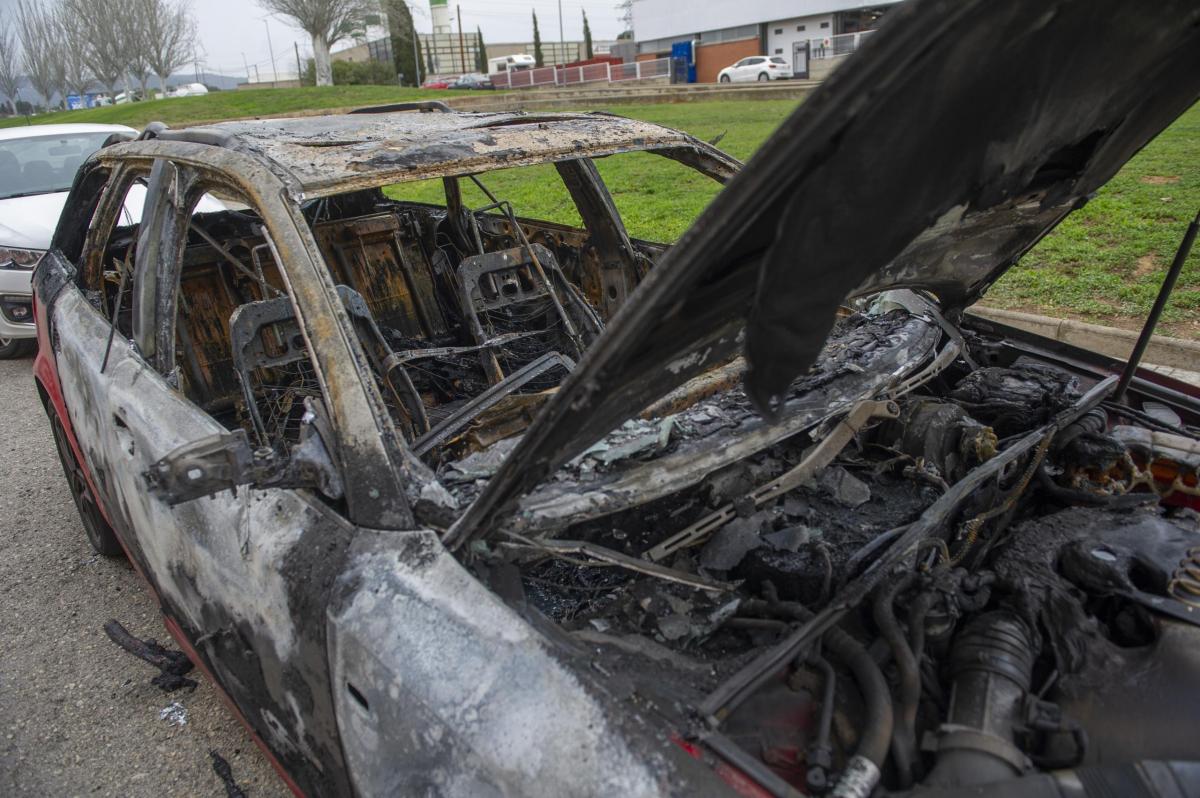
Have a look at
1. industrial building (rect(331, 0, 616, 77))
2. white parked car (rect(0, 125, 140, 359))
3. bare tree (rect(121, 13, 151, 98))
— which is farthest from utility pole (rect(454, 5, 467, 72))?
white parked car (rect(0, 125, 140, 359))

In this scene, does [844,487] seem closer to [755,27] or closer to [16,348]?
[16,348]

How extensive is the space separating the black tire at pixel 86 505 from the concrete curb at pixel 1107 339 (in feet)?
14.1

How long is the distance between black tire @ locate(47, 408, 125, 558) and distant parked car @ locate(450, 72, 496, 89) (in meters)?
37.2

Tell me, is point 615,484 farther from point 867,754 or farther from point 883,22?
point 883,22

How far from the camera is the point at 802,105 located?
42.0 inches

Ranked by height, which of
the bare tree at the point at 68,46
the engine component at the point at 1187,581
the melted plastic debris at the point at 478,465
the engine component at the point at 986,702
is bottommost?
the engine component at the point at 986,702

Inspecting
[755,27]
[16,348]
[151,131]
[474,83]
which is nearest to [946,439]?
[151,131]

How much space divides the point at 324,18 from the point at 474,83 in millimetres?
8303

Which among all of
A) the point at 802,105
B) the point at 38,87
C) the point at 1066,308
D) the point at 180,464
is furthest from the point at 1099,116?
the point at 38,87

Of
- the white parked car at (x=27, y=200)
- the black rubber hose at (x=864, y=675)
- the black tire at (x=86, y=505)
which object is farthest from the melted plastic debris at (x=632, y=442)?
the white parked car at (x=27, y=200)

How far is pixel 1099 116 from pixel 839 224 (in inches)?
34.5

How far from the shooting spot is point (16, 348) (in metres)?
6.36

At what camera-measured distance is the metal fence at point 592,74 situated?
38.5 meters

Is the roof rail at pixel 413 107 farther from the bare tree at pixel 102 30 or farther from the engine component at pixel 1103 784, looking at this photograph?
the bare tree at pixel 102 30
